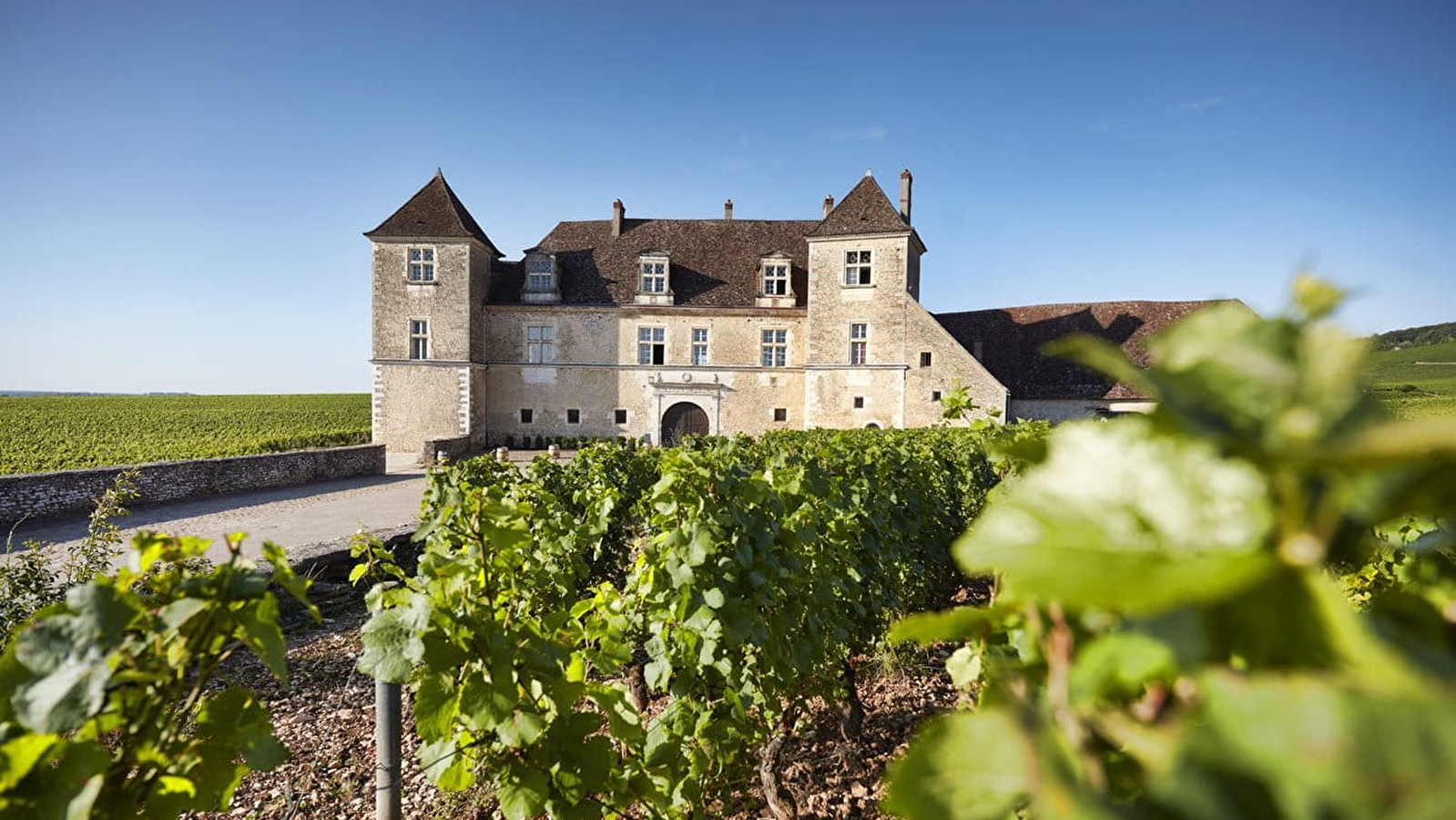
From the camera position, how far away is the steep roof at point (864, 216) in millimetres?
22734

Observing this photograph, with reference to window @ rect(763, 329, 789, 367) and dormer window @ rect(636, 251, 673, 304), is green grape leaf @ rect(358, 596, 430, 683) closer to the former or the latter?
window @ rect(763, 329, 789, 367)

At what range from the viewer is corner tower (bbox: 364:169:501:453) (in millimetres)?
23766

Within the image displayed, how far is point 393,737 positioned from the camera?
2.44m

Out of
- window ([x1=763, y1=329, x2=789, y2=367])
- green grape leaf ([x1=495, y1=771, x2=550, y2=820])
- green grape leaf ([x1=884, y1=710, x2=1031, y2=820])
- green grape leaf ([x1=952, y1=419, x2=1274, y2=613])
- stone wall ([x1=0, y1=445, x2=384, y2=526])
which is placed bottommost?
stone wall ([x1=0, y1=445, x2=384, y2=526])

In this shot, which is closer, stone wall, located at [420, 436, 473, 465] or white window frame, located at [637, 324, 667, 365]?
stone wall, located at [420, 436, 473, 465]

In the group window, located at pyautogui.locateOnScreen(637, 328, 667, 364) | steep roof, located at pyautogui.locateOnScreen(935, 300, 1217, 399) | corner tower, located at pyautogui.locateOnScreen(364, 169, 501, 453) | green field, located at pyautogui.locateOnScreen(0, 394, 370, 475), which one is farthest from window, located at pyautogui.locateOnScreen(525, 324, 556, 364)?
steep roof, located at pyautogui.locateOnScreen(935, 300, 1217, 399)

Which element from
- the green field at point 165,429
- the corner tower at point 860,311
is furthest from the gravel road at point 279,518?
the corner tower at point 860,311

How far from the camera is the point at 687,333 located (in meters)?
25.2

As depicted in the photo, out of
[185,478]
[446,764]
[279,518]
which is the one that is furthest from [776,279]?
[446,764]

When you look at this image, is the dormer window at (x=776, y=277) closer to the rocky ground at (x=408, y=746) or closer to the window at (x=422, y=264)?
the window at (x=422, y=264)

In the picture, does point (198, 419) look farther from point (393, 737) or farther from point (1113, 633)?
point (1113, 633)

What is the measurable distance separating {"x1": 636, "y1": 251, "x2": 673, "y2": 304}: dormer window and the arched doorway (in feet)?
12.4

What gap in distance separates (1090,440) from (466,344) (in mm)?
25203

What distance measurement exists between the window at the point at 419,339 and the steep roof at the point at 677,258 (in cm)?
251
